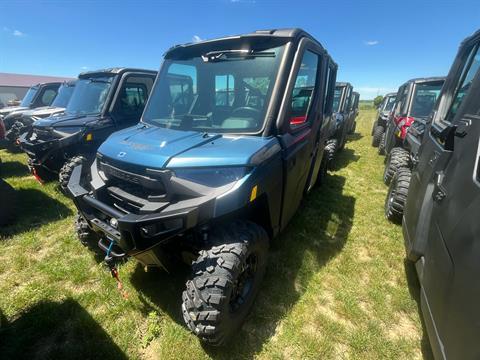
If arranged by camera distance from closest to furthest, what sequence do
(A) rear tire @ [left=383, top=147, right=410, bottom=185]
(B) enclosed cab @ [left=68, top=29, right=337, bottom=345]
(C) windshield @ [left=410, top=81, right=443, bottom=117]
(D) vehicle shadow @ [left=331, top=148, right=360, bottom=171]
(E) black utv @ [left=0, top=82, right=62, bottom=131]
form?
(B) enclosed cab @ [left=68, top=29, right=337, bottom=345], (A) rear tire @ [left=383, top=147, right=410, bottom=185], (C) windshield @ [left=410, top=81, right=443, bottom=117], (D) vehicle shadow @ [left=331, top=148, right=360, bottom=171], (E) black utv @ [left=0, top=82, right=62, bottom=131]

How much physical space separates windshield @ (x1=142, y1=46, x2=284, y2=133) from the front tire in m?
0.90

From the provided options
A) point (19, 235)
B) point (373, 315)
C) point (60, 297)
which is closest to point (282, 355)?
point (373, 315)

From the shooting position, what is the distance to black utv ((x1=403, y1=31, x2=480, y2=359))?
3.75 ft

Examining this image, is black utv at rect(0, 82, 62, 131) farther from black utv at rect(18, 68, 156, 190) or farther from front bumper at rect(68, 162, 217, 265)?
front bumper at rect(68, 162, 217, 265)

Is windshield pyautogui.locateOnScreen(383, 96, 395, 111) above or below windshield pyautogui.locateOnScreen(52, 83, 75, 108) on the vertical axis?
above

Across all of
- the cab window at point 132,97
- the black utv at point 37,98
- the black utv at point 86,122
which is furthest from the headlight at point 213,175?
the black utv at point 37,98

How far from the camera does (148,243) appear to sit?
1.71m

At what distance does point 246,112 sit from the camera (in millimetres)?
2289

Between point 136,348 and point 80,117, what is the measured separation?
444 centimetres

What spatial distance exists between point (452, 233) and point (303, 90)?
1.82m

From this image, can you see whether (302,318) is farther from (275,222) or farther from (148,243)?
(148,243)

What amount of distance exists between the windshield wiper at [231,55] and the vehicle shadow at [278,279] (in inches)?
86.2

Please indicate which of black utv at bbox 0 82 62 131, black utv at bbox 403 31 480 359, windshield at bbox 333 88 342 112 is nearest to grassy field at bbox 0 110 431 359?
black utv at bbox 403 31 480 359

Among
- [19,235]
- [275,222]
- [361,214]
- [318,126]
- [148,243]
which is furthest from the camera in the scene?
[361,214]
